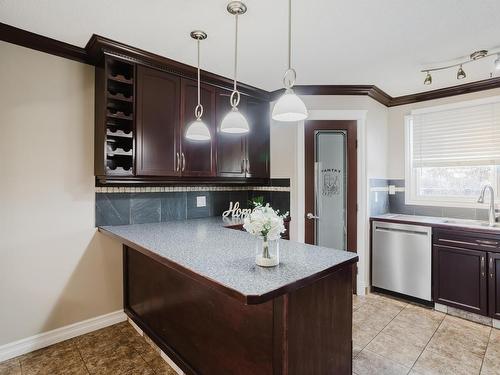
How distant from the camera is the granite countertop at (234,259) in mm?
1206

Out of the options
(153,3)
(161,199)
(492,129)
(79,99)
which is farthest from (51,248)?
(492,129)

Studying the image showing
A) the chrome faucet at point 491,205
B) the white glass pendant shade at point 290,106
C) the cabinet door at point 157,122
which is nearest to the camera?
the white glass pendant shade at point 290,106

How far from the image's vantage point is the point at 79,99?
8.36ft

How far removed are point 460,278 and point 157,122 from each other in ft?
11.0

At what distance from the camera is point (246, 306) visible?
4.88 feet

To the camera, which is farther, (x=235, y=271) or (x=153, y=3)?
(x=153, y=3)

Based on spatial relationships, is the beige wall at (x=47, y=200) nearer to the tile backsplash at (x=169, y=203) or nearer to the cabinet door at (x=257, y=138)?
the tile backsplash at (x=169, y=203)

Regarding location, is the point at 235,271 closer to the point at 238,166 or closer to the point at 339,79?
the point at 238,166

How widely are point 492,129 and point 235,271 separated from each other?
11.2ft

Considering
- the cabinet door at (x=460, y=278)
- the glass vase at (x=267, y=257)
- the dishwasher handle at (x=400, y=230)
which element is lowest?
the cabinet door at (x=460, y=278)

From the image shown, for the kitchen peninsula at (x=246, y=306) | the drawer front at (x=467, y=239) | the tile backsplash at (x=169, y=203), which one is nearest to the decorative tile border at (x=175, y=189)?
the tile backsplash at (x=169, y=203)

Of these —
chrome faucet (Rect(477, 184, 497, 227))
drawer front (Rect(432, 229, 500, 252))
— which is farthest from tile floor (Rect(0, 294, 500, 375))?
chrome faucet (Rect(477, 184, 497, 227))

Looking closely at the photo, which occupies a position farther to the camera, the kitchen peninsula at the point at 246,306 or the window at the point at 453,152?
the window at the point at 453,152

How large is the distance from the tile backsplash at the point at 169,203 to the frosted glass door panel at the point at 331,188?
0.42 m
